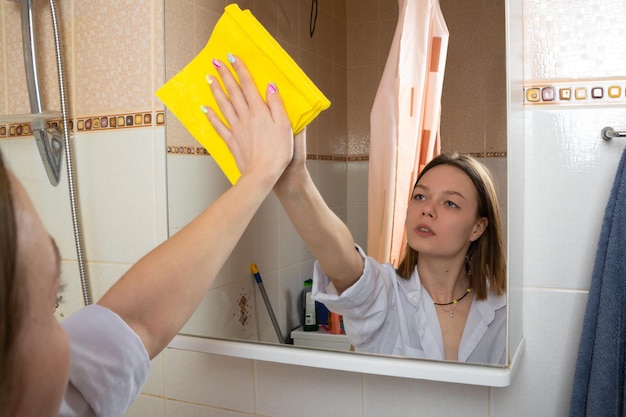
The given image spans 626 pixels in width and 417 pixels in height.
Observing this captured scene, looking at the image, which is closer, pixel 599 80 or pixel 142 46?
pixel 599 80

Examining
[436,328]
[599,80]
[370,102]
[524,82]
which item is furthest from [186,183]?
[599,80]

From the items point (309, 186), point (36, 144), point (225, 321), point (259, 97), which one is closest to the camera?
point (259, 97)

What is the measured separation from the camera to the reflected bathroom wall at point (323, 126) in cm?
87

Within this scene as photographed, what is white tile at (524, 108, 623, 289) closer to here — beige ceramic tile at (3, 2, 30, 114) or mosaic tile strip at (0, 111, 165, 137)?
mosaic tile strip at (0, 111, 165, 137)

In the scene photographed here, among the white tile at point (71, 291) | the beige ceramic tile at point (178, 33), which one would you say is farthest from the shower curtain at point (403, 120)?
the white tile at point (71, 291)

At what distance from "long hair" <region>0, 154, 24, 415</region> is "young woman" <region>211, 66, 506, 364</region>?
509mm

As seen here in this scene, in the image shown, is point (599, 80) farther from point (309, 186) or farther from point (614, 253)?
point (309, 186)

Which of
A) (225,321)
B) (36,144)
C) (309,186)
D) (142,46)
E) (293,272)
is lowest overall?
(225,321)

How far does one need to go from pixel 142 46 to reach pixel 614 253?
0.98 meters

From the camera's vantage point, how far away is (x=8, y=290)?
339 millimetres

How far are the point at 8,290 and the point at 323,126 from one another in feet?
2.17

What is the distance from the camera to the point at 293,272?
39.6 inches

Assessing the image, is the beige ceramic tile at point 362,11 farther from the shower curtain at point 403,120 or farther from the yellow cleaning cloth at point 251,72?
the yellow cleaning cloth at point 251,72

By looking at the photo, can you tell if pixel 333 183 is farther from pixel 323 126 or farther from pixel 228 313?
pixel 228 313
